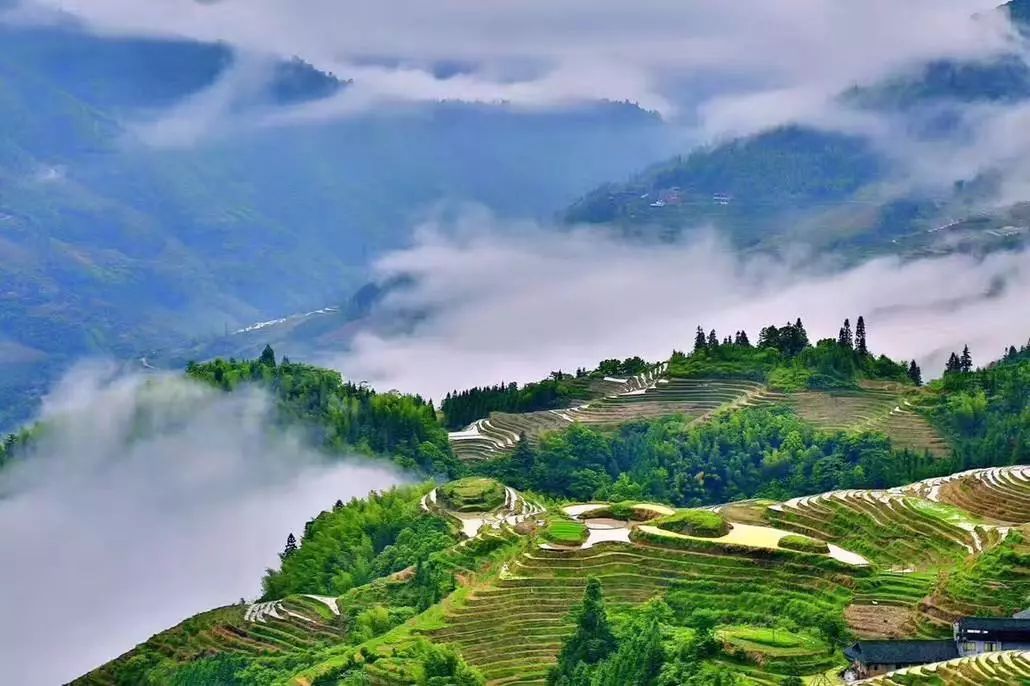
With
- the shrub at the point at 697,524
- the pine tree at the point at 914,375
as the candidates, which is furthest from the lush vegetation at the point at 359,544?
the pine tree at the point at 914,375

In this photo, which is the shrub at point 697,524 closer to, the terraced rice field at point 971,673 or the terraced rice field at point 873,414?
the terraced rice field at point 971,673

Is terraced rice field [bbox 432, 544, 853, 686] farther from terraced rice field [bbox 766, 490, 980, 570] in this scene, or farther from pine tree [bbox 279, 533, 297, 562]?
pine tree [bbox 279, 533, 297, 562]

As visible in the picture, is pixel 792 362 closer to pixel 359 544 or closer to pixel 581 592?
pixel 359 544


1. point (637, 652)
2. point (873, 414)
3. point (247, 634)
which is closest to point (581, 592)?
point (637, 652)

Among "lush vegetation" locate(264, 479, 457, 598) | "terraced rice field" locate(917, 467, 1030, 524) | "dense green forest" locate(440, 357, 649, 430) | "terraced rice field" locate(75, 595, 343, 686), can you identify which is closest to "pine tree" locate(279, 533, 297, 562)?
"lush vegetation" locate(264, 479, 457, 598)

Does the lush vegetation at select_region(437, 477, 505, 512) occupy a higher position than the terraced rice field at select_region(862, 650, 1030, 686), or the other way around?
the lush vegetation at select_region(437, 477, 505, 512)
